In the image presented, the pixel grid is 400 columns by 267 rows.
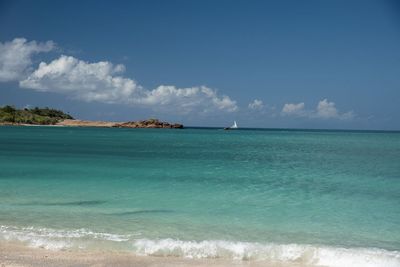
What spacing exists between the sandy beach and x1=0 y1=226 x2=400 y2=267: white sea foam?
329 mm

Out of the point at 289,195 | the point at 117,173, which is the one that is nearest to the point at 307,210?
the point at 289,195

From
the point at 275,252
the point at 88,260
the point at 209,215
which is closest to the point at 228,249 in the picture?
the point at 275,252

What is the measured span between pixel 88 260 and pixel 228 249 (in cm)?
343

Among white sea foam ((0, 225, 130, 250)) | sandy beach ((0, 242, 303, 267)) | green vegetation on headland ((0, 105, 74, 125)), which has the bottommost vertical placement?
sandy beach ((0, 242, 303, 267))

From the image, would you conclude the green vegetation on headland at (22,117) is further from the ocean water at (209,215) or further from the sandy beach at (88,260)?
the sandy beach at (88,260)

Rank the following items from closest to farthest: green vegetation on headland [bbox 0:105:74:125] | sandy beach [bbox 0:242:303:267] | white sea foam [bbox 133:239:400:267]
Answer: sandy beach [bbox 0:242:303:267], white sea foam [bbox 133:239:400:267], green vegetation on headland [bbox 0:105:74:125]

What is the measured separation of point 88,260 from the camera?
31.0 feet

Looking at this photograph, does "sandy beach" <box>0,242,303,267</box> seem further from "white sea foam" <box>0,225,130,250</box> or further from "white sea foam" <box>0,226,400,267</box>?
"white sea foam" <box>0,225,130,250</box>

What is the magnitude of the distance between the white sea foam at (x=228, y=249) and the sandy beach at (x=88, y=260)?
1.08 feet

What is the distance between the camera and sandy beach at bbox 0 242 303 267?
922 centimetres

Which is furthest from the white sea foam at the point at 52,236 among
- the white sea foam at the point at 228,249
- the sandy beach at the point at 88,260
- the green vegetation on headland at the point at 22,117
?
the green vegetation on headland at the point at 22,117

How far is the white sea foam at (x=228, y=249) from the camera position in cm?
995

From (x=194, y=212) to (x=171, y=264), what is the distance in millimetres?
5814

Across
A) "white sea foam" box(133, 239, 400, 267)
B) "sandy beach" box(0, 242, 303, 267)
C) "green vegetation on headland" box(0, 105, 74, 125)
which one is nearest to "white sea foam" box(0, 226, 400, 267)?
"white sea foam" box(133, 239, 400, 267)
